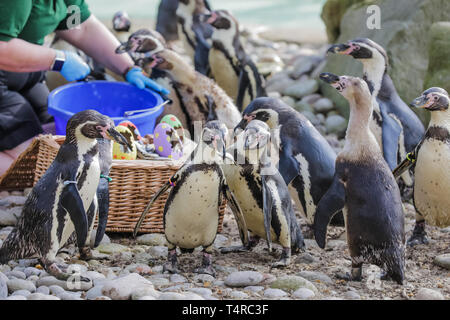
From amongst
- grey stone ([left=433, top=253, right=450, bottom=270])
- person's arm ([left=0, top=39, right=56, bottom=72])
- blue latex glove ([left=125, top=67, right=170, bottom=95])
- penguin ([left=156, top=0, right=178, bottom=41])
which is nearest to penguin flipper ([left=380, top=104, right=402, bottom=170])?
grey stone ([left=433, top=253, right=450, bottom=270])

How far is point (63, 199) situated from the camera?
2604mm

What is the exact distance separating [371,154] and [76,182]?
1.24 metres

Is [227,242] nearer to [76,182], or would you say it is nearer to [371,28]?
[76,182]

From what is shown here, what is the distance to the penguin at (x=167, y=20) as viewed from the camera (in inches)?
253

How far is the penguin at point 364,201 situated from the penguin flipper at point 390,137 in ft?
3.19

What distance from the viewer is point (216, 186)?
2727 mm

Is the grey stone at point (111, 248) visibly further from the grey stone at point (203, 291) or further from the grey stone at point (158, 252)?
the grey stone at point (203, 291)

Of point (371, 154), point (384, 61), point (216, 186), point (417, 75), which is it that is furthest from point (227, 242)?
point (417, 75)

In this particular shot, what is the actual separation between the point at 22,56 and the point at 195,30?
8.12 feet

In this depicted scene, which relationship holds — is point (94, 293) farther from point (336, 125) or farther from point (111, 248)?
point (336, 125)

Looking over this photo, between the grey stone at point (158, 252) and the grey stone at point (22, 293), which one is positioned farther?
the grey stone at point (158, 252)

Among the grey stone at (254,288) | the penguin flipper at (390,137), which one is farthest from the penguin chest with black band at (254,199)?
the penguin flipper at (390,137)

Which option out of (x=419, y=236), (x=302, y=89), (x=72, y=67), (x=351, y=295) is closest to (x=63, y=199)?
(x=351, y=295)
